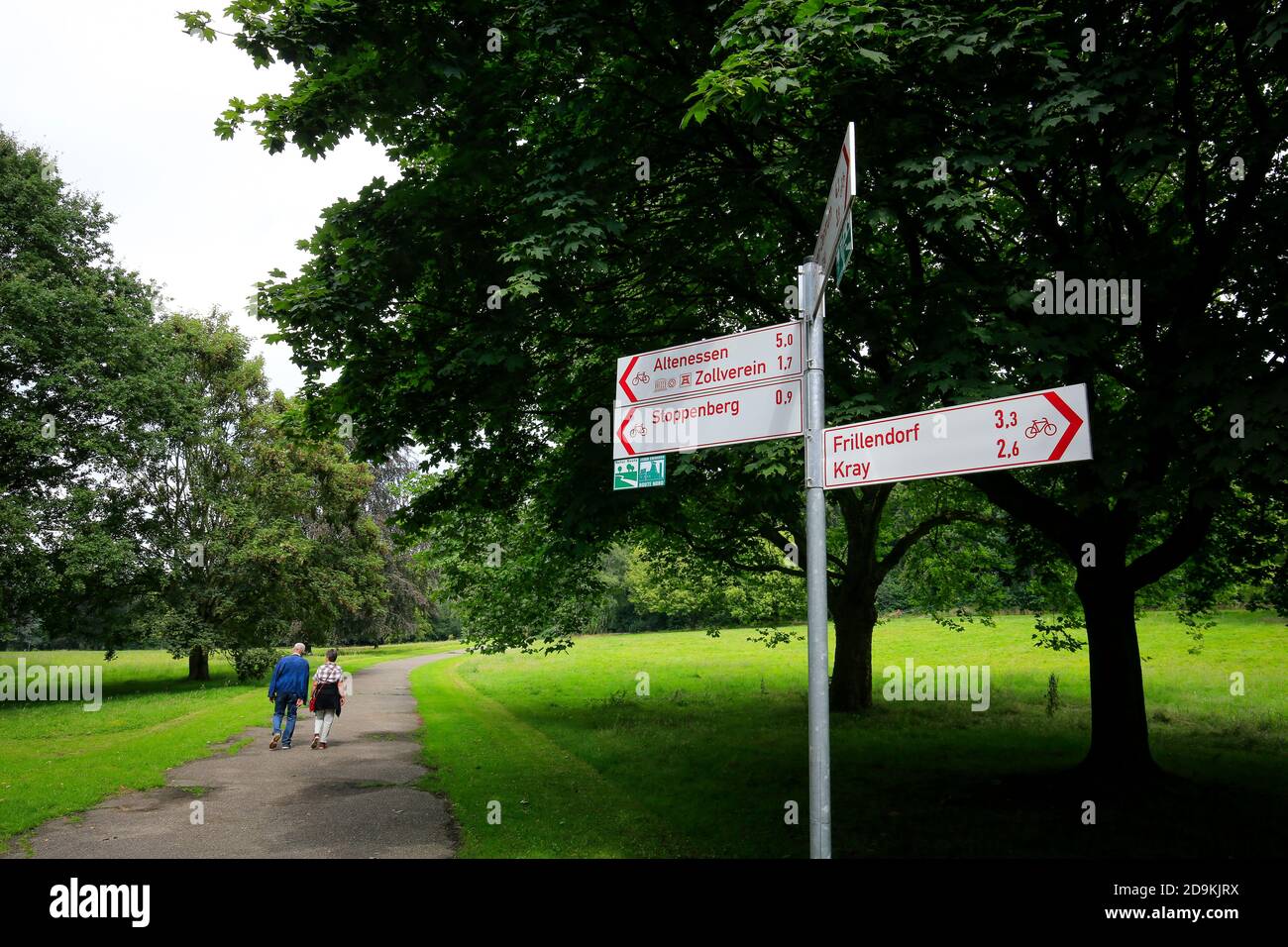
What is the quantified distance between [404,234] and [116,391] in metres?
23.0

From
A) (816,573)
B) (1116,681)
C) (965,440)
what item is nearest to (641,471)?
(816,573)

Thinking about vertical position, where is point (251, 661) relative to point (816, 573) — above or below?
below

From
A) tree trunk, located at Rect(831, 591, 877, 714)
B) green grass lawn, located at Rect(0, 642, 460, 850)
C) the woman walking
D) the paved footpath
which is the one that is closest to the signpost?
the paved footpath

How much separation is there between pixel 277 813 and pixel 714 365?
8.30 m

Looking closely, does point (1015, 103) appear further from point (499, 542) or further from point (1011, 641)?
point (1011, 641)

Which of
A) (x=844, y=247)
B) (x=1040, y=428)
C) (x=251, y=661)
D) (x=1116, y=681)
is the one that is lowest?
(x=251, y=661)

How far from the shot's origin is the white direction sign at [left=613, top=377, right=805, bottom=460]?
12.8 feet

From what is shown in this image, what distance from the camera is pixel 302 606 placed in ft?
106

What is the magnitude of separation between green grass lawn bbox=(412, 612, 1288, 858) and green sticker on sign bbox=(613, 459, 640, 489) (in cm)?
488

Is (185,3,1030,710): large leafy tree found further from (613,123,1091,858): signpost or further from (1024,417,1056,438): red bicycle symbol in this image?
(1024,417,1056,438): red bicycle symbol

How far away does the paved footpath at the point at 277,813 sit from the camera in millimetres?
7887

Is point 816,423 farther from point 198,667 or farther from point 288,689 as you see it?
point 198,667

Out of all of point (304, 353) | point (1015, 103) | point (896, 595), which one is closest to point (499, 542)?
point (304, 353)

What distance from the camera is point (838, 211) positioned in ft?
11.0
